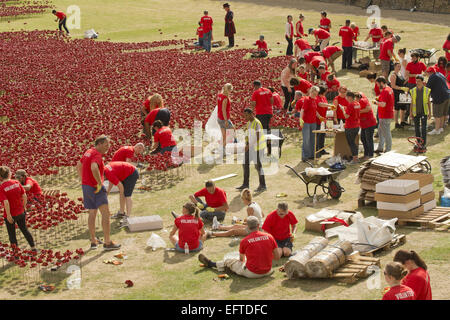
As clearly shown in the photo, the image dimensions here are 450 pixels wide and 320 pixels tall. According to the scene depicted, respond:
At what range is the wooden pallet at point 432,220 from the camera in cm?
1486

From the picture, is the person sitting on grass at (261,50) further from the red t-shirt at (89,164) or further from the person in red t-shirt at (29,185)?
the red t-shirt at (89,164)

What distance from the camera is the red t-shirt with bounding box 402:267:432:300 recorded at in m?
9.48

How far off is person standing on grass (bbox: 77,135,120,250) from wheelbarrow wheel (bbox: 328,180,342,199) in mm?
5400

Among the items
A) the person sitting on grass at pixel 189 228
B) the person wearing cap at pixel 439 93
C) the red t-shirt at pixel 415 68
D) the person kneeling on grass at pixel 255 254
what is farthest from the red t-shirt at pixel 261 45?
the person kneeling on grass at pixel 255 254

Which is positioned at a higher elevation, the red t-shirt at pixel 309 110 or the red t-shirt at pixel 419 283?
the red t-shirt at pixel 309 110

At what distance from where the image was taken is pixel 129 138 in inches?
925

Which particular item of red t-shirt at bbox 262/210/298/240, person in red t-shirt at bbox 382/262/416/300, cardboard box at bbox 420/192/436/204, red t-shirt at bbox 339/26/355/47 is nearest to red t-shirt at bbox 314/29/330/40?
red t-shirt at bbox 339/26/355/47

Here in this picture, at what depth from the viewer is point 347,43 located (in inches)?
1228

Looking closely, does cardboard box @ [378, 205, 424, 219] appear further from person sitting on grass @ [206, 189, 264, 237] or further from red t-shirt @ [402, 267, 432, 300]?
red t-shirt @ [402, 267, 432, 300]

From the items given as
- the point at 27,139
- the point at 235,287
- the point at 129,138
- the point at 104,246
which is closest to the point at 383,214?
the point at 235,287

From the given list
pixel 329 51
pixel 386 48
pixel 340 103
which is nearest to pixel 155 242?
pixel 340 103

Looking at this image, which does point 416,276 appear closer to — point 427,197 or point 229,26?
point 427,197

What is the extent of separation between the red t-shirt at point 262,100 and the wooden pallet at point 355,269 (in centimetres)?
900

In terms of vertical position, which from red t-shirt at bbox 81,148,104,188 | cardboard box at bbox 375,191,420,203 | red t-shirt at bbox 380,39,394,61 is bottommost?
cardboard box at bbox 375,191,420,203
